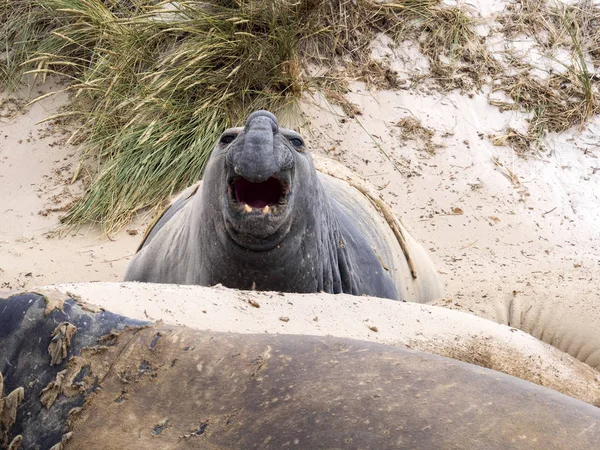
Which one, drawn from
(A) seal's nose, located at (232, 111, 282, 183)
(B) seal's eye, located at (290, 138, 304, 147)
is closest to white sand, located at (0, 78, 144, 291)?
(B) seal's eye, located at (290, 138, 304, 147)

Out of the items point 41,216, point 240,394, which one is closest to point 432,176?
point 41,216

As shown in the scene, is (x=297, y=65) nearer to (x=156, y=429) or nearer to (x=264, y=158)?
(x=264, y=158)

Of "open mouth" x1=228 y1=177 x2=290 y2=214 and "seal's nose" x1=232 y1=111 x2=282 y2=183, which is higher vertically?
"seal's nose" x1=232 y1=111 x2=282 y2=183

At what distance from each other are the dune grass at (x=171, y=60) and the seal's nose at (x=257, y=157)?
3.48 meters

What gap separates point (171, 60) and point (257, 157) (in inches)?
170

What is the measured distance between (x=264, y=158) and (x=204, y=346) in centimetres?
140

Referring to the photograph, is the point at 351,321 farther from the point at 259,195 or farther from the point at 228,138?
the point at 228,138

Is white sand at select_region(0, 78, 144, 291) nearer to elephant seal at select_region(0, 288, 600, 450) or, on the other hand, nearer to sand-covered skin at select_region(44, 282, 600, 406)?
sand-covered skin at select_region(44, 282, 600, 406)

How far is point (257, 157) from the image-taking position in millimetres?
3320

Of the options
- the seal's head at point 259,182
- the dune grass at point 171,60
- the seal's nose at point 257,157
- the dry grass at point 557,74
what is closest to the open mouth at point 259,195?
the seal's head at point 259,182

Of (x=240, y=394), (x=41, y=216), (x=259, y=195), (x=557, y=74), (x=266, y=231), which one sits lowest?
(x=41, y=216)

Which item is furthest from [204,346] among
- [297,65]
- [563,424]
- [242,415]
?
[297,65]

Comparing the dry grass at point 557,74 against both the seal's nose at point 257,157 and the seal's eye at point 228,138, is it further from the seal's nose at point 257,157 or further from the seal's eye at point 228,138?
the seal's nose at point 257,157

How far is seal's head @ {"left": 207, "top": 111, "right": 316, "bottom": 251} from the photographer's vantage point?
334 cm
